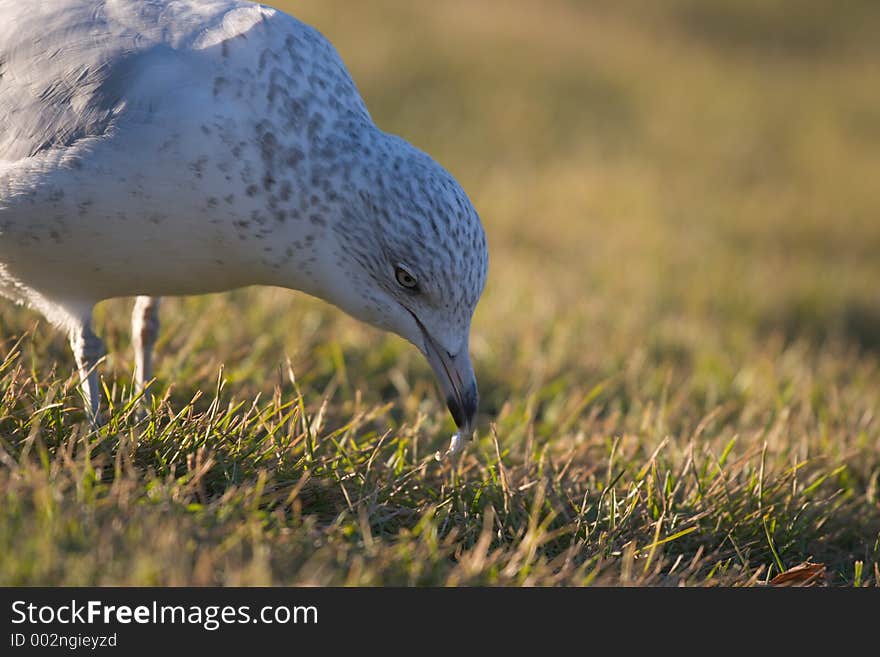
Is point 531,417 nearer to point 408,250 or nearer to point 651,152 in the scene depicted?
point 408,250

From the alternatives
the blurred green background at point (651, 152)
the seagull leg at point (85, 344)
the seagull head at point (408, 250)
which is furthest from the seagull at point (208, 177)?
the blurred green background at point (651, 152)

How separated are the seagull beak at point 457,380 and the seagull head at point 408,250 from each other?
0.11 ft

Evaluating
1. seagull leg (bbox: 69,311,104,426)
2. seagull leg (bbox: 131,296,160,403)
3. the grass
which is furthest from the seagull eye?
seagull leg (bbox: 131,296,160,403)

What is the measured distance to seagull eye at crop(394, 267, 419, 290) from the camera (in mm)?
3376

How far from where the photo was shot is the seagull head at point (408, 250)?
3324 millimetres

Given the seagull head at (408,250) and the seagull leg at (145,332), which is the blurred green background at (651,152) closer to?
the seagull leg at (145,332)

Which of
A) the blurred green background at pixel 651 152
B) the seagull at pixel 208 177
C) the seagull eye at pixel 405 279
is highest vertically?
the seagull at pixel 208 177

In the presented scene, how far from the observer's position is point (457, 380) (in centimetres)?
362

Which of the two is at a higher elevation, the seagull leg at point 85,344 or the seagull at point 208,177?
the seagull at point 208,177

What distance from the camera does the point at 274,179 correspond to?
3334mm

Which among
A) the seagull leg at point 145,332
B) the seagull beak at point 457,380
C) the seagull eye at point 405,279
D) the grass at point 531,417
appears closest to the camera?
the grass at point 531,417

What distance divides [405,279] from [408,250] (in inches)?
4.6

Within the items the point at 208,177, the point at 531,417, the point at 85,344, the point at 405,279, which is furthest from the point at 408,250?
the point at 531,417

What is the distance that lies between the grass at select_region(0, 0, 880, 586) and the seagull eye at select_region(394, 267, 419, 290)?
56cm
